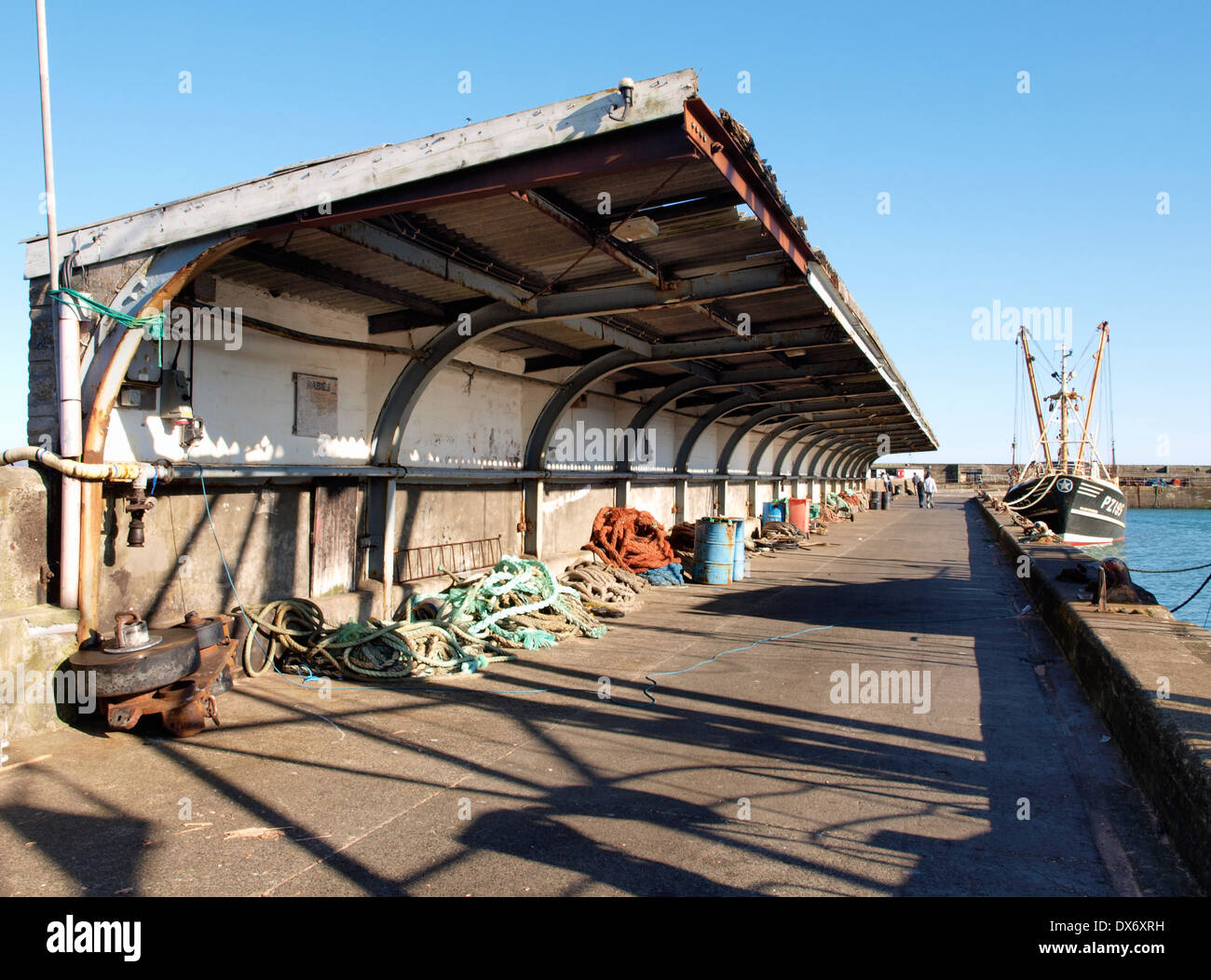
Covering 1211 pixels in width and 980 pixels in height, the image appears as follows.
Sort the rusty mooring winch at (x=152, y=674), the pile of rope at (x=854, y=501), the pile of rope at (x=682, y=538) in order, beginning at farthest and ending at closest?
the pile of rope at (x=854, y=501) → the pile of rope at (x=682, y=538) → the rusty mooring winch at (x=152, y=674)

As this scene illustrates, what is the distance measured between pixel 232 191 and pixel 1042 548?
1793cm

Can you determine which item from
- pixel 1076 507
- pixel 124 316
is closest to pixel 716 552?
pixel 124 316

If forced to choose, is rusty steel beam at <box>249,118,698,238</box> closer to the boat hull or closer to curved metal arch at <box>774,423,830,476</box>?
curved metal arch at <box>774,423,830,476</box>

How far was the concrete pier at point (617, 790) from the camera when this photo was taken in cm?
382

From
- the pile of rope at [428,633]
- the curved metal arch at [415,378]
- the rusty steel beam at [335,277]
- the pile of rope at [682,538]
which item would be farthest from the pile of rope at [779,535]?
the rusty steel beam at [335,277]

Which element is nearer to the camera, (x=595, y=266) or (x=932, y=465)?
(x=595, y=266)

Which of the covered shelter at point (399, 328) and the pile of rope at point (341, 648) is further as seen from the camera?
the pile of rope at point (341, 648)

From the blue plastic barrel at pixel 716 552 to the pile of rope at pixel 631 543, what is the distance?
1.66 ft

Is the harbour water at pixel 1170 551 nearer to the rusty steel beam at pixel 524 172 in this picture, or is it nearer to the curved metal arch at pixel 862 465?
the rusty steel beam at pixel 524 172

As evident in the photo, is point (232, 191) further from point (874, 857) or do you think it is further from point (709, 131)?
point (874, 857)

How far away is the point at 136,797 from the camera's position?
4.68m

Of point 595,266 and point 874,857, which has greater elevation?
point 595,266
